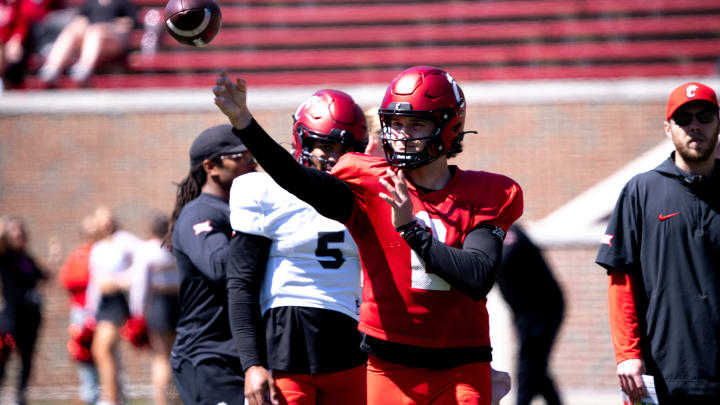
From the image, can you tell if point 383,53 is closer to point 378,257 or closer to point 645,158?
point 645,158

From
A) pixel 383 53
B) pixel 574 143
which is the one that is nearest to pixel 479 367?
pixel 574 143

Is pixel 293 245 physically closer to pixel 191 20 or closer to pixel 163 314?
pixel 191 20

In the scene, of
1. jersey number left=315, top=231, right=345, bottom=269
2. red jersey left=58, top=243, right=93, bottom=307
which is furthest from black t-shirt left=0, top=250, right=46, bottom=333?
jersey number left=315, top=231, right=345, bottom=269

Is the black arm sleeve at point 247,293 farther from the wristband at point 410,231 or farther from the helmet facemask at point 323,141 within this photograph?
the wristband at point 410,231

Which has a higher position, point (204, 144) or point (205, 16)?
point (205, 16)

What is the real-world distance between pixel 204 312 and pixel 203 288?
0.10 m

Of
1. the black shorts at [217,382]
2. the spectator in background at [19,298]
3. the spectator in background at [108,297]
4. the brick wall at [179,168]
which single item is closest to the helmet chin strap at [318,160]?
the black shorts at [217,382]

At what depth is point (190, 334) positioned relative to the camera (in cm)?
369

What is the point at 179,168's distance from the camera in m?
11.5

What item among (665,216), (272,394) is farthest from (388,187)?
(665,216)

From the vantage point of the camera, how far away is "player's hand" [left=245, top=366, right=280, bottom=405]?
3.20 m

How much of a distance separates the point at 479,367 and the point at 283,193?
1010mm

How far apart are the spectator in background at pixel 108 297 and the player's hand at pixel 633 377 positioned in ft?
18.7

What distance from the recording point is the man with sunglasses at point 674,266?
3.52m
